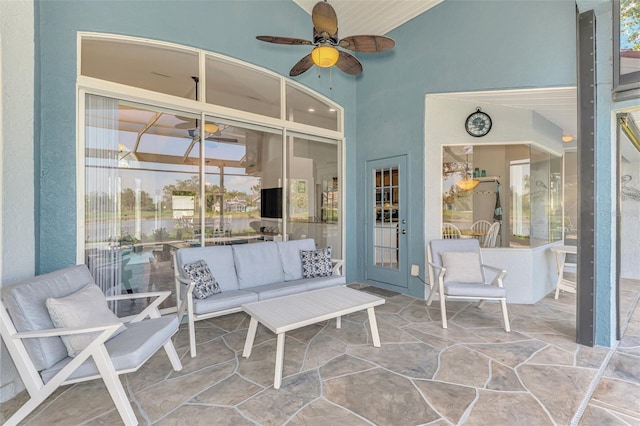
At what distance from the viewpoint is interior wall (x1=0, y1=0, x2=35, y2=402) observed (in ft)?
6.84

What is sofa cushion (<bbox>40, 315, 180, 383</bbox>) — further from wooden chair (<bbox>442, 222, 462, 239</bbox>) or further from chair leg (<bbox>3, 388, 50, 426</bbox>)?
wooden chair (<bbox>442, 222, 462, 239</bbox>)

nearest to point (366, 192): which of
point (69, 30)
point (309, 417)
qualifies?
point (309, 417)

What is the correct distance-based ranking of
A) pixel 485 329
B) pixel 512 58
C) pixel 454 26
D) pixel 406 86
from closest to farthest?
pixel 485 329, pixel 512 58, pixel 454 26, pixel 406 86

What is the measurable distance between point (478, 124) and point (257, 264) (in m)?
3.65

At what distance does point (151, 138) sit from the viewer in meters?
3.46

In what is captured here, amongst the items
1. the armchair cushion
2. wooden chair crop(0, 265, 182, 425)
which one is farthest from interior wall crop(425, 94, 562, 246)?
wooden chair crop(0, 265, 182, 425)

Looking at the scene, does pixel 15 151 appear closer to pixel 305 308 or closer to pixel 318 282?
pixel 305 308

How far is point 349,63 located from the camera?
317 cm

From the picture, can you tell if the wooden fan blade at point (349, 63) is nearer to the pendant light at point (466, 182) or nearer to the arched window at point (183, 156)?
the arched window at point (183, 156)

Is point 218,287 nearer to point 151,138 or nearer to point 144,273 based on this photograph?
point 144,273

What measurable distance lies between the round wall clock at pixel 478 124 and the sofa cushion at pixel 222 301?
12.2 ft

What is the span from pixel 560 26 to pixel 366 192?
3192 mm

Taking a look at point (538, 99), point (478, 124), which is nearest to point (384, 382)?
point (478, 124)

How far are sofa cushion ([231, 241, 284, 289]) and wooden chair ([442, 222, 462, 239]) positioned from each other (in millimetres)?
2625
